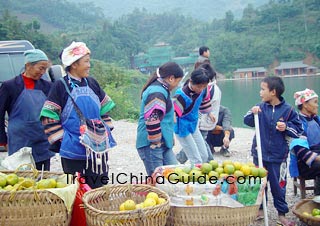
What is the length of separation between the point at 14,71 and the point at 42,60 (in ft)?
13.3

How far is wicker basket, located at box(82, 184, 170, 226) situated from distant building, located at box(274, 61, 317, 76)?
47.9m

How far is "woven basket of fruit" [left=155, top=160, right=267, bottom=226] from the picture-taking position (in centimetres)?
287

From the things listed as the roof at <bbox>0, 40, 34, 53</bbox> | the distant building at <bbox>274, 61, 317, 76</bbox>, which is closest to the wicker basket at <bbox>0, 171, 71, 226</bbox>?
the roof at <bbox>0, 40, 34, 53</bbox>

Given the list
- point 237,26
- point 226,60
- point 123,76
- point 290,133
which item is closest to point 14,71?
point 290,133

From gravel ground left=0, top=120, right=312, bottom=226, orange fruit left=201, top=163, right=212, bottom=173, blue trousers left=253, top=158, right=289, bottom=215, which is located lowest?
gravel ground left=0, top=120, right=312, bottom=226

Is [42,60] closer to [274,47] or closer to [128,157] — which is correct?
[128,157]

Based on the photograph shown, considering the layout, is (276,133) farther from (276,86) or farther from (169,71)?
(169,71)

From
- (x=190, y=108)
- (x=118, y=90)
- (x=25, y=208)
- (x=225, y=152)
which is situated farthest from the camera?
(x=118, y=90)

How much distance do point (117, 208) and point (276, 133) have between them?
Answer: 1.81 m

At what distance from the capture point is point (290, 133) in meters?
3.95

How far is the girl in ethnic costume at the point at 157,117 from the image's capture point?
11.9ft

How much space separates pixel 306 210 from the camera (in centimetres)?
411

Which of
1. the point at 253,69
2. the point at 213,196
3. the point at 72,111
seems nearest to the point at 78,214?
the point at 72,111

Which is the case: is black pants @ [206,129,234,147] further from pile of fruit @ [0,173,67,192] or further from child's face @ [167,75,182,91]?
pile of fruit @ [0,173,67,192]
